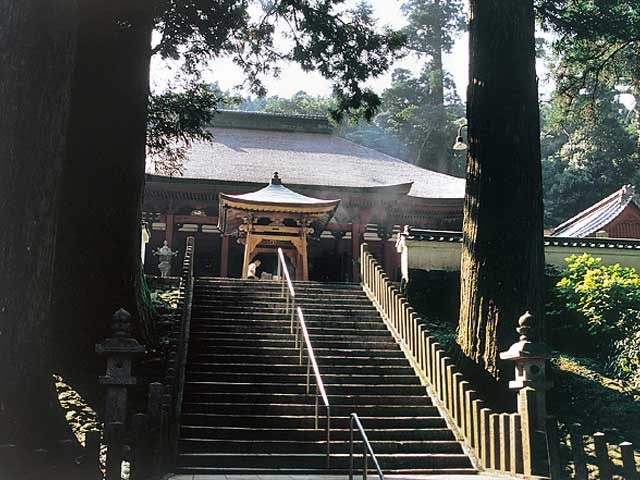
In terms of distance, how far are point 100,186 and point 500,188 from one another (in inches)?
208

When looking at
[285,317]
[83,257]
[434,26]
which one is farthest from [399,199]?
[434,26]

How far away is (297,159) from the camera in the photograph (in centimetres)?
2255

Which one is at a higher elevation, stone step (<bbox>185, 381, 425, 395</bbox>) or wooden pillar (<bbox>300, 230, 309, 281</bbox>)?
wooden pillar (<bbox>300, 230, 309, 281</bbox>)

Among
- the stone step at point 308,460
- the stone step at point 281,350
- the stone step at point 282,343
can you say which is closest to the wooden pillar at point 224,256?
the stone step at point 282,343

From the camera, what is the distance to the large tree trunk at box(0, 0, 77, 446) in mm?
4938

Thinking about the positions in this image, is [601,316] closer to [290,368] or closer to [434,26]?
[290,368]

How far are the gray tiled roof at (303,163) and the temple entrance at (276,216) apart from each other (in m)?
3.61

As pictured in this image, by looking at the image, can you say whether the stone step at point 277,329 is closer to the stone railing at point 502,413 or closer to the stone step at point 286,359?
the stone step at point 286,359

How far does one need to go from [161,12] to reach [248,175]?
9.95 m

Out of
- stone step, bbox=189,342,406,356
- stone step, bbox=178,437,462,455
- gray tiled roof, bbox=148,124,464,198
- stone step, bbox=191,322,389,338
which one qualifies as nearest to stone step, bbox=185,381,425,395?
stone step, bbox=189,342,406,356

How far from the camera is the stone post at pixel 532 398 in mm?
6258

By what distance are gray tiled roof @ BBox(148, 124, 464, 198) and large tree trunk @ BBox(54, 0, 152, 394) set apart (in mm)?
9034

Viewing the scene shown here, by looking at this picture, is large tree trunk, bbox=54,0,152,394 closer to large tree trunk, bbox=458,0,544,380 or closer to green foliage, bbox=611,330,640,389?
large tree trunk, bbox=458,0,544,380

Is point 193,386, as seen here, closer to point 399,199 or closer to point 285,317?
point 285,317
